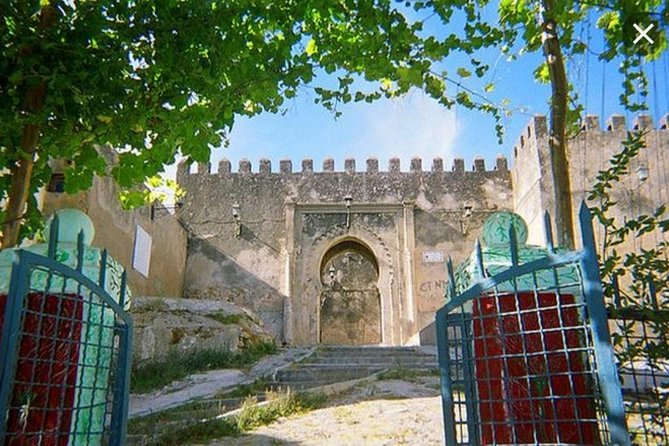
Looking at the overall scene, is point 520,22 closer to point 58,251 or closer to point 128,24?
point 128,24

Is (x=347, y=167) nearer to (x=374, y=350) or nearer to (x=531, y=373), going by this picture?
(x=374, y=350)

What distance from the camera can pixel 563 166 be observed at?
366 centimetres

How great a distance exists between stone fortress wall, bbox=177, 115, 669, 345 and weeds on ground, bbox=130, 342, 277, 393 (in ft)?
17.1

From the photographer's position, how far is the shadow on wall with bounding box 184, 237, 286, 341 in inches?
602

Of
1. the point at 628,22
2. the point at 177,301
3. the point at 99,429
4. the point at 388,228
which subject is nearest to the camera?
the point at 628,22

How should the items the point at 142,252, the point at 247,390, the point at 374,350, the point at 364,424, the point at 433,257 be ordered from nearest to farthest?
the point at 364,424 → the point at 247,390 → the point at 374,350 → the point at 142,252 → the point at 433,257

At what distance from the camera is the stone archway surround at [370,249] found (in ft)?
49.4

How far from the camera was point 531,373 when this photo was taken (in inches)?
93.4

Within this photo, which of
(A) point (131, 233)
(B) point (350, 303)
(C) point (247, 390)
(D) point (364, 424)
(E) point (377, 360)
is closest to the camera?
(D) point (364, 424)

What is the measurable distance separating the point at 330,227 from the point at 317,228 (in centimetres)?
36

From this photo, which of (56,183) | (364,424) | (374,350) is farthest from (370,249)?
(364,424)

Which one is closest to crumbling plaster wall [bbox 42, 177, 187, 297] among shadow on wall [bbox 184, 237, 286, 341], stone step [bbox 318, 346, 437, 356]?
shadow on wall [bbox 184, 237, 286, 341]

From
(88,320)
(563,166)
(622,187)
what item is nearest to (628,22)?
(563,166)

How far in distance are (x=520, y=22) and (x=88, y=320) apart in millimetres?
3838
